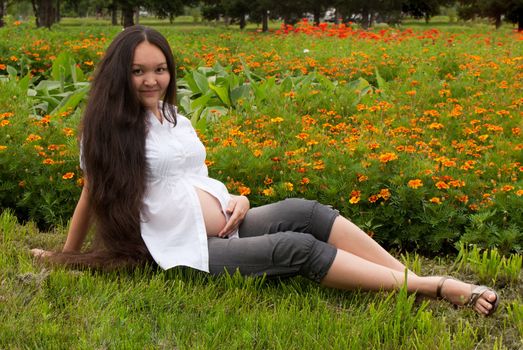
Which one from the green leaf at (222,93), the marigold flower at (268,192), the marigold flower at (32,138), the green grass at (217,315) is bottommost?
the green grass at (217,315)

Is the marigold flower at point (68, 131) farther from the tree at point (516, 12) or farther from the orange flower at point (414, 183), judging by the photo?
the tree at point (516, 12)

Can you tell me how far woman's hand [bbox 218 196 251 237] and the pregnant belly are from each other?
1.4 inches

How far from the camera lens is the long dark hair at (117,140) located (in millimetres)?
3168

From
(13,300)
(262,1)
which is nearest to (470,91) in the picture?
(13,300)

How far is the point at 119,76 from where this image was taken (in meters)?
3.17

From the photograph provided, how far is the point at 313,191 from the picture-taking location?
415 centimetres

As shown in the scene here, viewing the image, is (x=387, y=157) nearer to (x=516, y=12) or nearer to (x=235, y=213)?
(x=235, y=213)

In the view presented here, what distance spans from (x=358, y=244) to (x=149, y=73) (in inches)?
49.4

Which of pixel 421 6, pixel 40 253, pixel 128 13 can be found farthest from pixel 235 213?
pixel 421 6

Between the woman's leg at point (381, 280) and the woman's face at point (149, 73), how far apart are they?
3.73 ft

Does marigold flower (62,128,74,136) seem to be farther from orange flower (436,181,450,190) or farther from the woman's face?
orange flower (436,181,450,190)

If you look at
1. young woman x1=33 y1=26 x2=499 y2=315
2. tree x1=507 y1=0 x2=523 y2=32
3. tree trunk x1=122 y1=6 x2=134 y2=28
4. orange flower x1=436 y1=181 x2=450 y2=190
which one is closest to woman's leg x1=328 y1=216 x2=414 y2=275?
young woman x1=33 y1=26 x2=499 y2=315

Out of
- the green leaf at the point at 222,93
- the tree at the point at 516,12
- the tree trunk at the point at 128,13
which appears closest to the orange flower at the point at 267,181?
the green leaf at the point at 222,93

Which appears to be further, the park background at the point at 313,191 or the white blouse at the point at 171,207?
the white blouse at the point at 171,207
